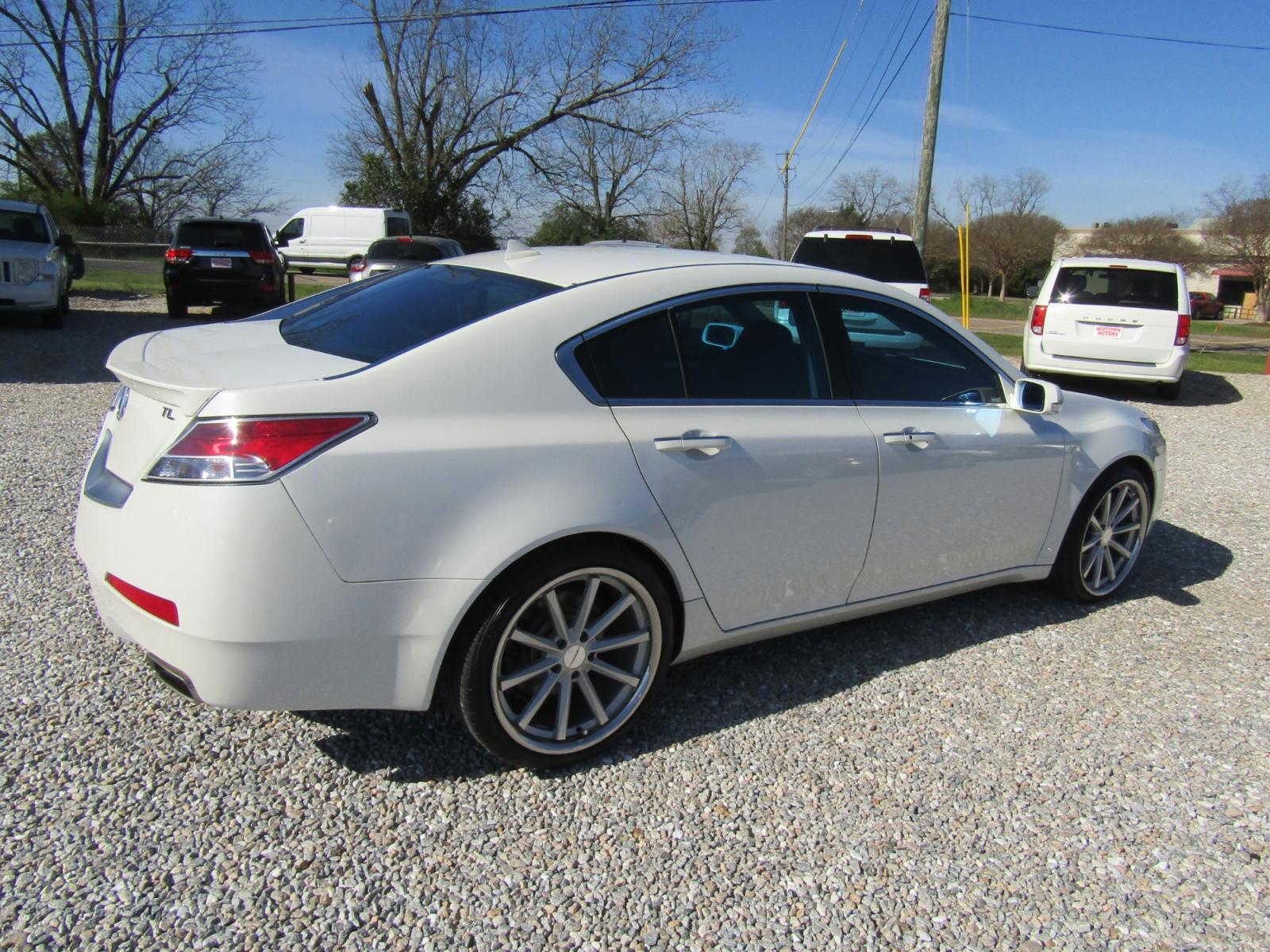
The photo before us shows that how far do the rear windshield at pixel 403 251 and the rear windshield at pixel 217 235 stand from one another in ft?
6.69

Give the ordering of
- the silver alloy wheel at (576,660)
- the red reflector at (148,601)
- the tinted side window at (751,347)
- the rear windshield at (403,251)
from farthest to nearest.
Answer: the rear windshield at (403,251), the tinted side window at (751,347), the silver alloy wheel at (576,660), the red reflector at (148,601)

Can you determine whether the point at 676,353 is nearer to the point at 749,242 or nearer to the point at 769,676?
the point at 769,676

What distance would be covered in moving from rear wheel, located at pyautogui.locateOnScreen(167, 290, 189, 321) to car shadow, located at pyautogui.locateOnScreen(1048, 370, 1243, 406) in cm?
1339

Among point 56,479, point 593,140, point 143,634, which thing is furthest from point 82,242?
point 143,634

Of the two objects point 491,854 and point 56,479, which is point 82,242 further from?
point 491,854

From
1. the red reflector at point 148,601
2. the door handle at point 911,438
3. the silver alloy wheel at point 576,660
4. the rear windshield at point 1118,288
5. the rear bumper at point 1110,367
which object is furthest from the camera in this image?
the rear windshield at point 1118,288

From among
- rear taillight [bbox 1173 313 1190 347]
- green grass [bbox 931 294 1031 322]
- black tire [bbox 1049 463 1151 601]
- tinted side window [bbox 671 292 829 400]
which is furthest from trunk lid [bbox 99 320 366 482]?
green grass [bbox 931 294 1031 322]

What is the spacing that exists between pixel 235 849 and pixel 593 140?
126 feet

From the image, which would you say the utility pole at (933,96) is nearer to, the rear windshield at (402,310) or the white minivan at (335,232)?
the rear windshield at (402,310)

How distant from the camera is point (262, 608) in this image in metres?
2.37

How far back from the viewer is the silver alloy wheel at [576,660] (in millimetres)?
2787

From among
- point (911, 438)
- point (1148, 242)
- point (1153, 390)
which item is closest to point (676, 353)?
point (911, 438)

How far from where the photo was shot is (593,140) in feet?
125

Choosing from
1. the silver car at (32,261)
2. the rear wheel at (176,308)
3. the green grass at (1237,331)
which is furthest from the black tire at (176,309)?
the green grass at (1237,331)
